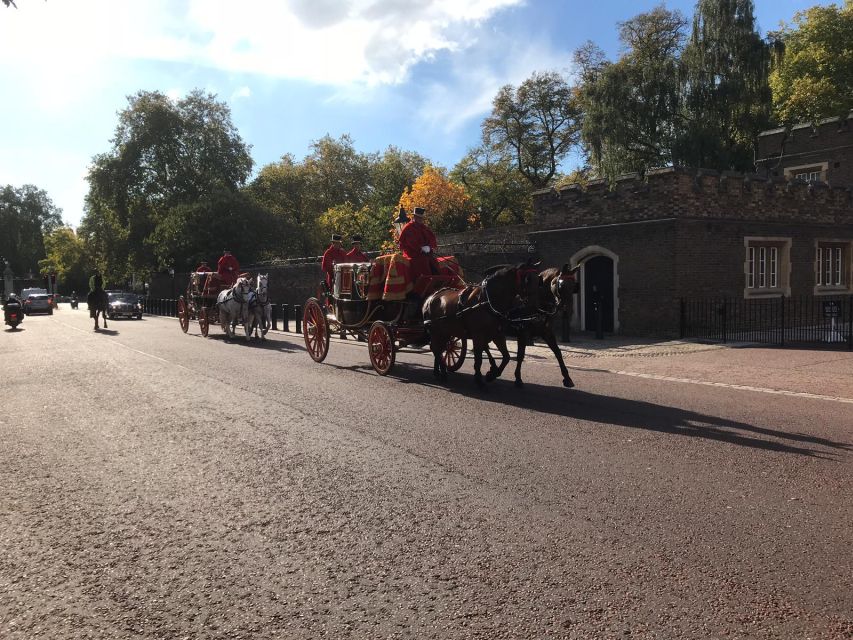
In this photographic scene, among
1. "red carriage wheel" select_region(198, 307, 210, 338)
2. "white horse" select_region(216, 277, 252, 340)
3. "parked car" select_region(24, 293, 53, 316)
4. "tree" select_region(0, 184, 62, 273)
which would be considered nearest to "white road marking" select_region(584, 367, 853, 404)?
"white horse" select_region(216, 277, 252, 340)

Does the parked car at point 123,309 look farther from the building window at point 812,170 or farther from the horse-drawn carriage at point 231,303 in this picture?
the building window at point 812,170

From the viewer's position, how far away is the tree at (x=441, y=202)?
4525 cm

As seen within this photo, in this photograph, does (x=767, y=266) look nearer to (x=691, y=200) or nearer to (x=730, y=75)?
(x=691, y=200)

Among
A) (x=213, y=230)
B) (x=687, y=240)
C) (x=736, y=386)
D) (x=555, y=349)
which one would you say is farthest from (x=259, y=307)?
(x=213, y=230)

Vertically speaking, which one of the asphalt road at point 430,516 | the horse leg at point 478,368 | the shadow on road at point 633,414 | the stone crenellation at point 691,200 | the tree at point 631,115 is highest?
the tree at point 631,115

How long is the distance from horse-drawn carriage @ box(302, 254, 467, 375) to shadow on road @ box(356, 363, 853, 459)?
62 cm

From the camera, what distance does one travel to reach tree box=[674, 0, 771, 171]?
3453cm

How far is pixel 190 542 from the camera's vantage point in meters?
4.08

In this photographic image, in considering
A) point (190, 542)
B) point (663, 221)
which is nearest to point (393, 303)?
point (190, 542)

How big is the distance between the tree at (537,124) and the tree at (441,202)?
26.1 ft

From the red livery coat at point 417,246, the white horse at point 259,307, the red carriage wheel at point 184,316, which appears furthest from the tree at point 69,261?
the red livery coat at point 417,246

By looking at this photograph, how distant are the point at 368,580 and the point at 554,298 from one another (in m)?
6.03

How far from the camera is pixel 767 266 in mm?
17672

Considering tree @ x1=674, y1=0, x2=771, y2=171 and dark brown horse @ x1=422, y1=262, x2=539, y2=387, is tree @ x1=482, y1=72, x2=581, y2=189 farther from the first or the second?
dark brown horse @ x1=422, y1=262, x2=539, y2=387
